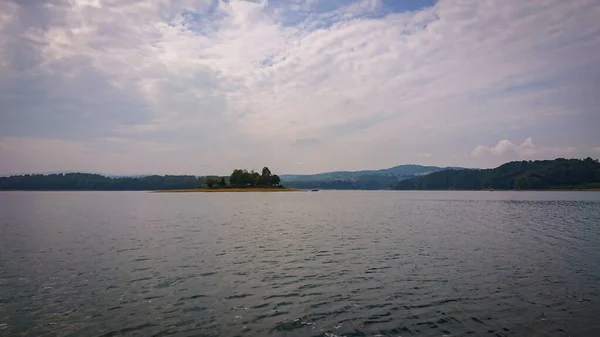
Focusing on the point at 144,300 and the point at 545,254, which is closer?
the point at 144,300

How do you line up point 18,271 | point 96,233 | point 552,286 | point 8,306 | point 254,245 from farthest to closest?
point 96,233, point 254,245, point 18,271, point 552,286, point 8,306

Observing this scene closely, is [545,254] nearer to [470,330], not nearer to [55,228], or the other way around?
[470,330]

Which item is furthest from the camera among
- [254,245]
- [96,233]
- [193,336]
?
[96,233]

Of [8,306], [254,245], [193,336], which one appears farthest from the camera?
[254,245]

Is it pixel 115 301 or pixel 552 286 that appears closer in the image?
pixel 115 301

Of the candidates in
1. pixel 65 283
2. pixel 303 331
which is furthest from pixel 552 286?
pixel 65 283

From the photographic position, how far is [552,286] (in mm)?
26547

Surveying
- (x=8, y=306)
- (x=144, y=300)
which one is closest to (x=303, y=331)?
(x=144, y=300)

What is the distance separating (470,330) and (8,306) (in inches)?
994

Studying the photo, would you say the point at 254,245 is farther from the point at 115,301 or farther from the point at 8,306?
the point at 8,306

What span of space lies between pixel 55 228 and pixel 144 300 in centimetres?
4681

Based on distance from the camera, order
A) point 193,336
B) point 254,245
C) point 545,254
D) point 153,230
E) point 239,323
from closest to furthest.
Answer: point 193,336
point 239,323
point 545,254
point 254,245
point 153,230

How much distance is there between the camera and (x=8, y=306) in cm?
2152

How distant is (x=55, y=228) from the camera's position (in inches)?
2338
